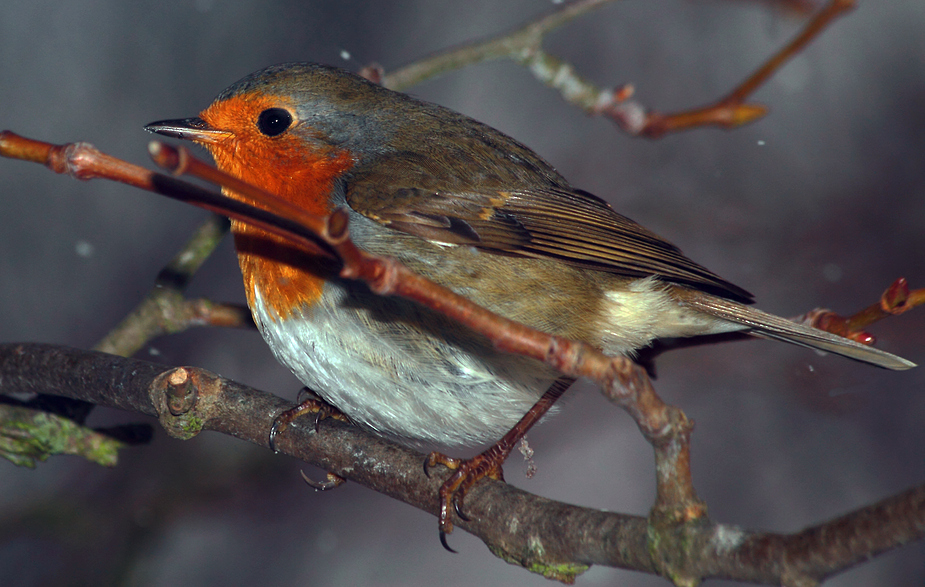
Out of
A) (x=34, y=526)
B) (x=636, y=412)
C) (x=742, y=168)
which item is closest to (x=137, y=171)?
(x=636, y=412)

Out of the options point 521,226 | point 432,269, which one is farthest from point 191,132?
point 521,226

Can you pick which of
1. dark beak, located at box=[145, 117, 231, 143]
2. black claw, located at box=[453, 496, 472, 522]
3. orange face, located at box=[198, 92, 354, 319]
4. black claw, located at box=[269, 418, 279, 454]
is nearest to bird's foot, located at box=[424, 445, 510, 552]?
black claw, located at box=[453, 496, 472, 522]

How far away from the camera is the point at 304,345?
1.88 meters

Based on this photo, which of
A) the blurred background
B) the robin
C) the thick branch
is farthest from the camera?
the blurred background

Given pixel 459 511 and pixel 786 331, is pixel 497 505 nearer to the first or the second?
pixel 459 511

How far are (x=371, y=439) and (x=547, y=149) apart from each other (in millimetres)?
2592

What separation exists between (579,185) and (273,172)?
2163 mm

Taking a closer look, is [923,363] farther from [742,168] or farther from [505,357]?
[505,357]

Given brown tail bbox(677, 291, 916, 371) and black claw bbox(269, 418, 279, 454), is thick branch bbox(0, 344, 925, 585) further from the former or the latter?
brown tail bbox(677, 291, 916, 371)

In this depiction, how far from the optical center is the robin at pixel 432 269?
6.02ft

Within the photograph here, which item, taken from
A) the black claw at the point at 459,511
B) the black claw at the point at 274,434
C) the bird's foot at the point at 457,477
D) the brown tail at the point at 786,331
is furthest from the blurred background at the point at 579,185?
the black claw at the point at 459,511

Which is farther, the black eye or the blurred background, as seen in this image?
the blurred background

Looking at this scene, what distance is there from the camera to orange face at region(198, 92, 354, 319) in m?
1.87

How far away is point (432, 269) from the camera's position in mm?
1841
